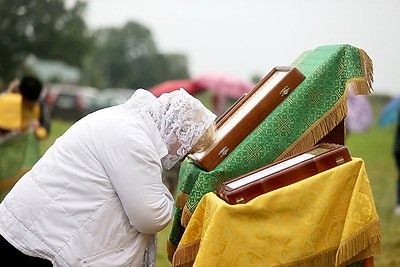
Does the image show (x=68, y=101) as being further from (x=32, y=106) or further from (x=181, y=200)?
(x=181, y=200)

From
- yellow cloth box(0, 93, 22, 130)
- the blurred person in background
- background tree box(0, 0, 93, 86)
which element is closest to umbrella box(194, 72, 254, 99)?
the blurred person in background

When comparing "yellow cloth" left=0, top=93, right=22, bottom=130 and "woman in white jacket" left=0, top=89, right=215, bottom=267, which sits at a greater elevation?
"woman in white jacket" left=0, top=89, right=215, bottom=267

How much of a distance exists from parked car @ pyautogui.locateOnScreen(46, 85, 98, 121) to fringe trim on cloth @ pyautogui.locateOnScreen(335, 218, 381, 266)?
13.9 m

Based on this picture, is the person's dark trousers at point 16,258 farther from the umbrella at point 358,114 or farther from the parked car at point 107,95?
the parked car at point 107,95

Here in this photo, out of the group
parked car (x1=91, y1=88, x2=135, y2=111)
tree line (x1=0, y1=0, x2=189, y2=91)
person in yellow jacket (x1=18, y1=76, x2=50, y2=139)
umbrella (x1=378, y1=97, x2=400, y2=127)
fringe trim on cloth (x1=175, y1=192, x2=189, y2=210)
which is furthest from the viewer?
parked car (x1=91, y1=88, x2=135, y2=111)

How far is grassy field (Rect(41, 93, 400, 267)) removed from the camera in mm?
5242

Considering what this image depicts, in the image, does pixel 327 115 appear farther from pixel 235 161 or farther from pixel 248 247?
pixel 248 247

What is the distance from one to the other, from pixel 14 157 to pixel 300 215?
4273mm

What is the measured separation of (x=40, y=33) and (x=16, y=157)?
26.2 ft

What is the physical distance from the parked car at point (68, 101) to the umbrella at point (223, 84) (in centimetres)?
770

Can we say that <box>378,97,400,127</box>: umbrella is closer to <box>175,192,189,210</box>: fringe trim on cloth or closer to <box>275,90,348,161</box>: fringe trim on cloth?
<box>275,90,348,161</box>: fringe trim on cloth

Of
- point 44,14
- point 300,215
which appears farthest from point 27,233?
point 44,14

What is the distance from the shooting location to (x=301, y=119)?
98.1 inches

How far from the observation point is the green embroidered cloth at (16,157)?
18.6 ft
